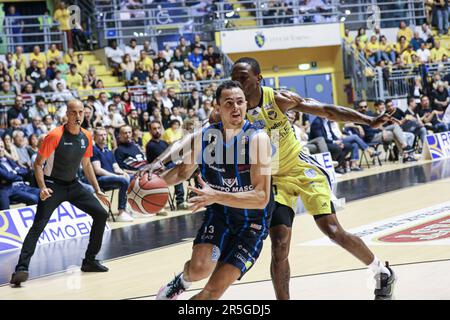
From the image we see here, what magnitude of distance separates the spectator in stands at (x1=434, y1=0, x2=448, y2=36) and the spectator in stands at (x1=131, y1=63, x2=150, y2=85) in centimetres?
1122

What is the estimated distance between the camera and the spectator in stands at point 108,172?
42.6 feet

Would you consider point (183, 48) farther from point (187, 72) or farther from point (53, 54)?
point (53, 54)

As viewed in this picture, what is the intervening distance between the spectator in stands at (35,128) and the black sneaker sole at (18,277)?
787 centimetres

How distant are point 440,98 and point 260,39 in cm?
576

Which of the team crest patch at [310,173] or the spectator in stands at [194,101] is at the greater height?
the spectator in stands at [194,101]

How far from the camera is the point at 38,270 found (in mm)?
9336

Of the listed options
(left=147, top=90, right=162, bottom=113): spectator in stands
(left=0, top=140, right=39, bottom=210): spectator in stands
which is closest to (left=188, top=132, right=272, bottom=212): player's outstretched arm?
(left=0, top=140, right=39, bottom=210): spectator in stands

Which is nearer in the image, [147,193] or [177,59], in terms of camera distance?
[147,193]

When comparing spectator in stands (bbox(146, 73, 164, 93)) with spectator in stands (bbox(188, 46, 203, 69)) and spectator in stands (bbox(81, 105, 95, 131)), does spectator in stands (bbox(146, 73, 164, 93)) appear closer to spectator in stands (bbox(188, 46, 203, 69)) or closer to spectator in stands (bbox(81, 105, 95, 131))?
spectator in stands (bbox(188, 46, 203, 69))

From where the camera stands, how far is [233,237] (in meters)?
5.39

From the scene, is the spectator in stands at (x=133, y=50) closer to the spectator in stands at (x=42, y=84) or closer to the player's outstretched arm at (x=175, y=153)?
the spectator in stands at (x=42, y=84)

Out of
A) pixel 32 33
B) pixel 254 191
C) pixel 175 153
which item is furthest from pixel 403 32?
pixel 254 191

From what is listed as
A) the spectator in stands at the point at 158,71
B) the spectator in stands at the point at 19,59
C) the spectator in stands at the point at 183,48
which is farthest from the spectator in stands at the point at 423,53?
the spectator in stands at the point at 19,59
